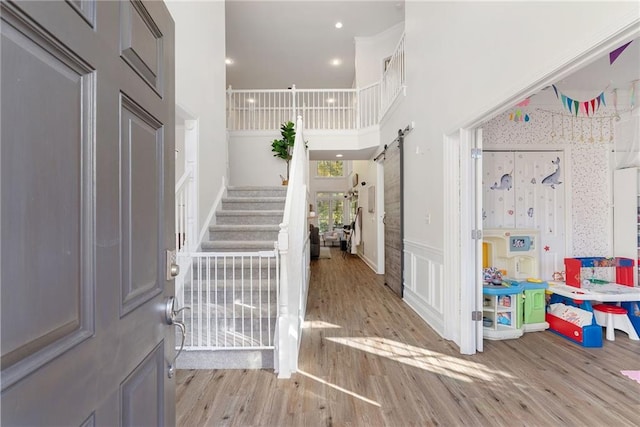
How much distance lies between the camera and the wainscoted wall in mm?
3107

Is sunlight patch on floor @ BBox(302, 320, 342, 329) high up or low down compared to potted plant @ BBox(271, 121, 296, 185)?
down

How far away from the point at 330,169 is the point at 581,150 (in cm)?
980

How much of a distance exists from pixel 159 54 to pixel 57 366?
2.92ft

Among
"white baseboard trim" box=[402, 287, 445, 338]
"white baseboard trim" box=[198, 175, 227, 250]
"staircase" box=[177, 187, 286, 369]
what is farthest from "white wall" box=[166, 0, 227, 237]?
"white baseboard trim" box=[402, 287, 445, 338]

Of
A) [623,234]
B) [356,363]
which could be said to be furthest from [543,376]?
[623,234]

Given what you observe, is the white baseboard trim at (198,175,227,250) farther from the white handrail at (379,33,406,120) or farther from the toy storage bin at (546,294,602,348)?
the toy storage bin at (546,294,602,348)

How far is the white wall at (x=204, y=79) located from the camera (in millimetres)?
3092

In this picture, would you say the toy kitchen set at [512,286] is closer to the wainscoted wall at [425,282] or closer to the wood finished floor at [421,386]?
the wood finished floor at [421,386]

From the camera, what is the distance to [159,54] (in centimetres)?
95

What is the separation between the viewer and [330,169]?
1302cm

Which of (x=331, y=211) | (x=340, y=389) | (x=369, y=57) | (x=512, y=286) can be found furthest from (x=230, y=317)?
(x=331, y=211)

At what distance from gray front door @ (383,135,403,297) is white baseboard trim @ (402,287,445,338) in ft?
0.96

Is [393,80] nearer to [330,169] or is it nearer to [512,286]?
[512,286]

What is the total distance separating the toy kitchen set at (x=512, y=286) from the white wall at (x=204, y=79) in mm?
3320
